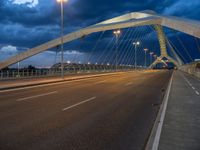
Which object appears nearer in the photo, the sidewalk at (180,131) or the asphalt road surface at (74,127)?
the sidewalk at (180,131)

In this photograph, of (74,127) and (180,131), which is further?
(74,127)

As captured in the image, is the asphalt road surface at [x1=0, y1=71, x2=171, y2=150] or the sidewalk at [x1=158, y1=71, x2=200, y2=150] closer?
the sidewalk at [x1=158, y1=71, x2=200, y2=150]

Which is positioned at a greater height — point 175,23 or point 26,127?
point 175,23

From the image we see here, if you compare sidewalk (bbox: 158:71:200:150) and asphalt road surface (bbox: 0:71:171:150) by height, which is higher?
sidewalk (bbox: 158:71:200:150)

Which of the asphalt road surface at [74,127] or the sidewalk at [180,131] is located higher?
the sidewalk at [180,131]

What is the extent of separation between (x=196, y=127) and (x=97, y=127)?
2.83 m

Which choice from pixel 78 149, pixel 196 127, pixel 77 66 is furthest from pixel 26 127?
pixel 77 66

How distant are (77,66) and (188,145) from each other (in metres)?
63.8

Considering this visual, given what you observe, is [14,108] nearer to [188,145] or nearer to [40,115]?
[40,115]

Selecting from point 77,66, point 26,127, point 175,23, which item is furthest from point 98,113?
point 77,66

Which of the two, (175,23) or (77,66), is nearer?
(175,23)

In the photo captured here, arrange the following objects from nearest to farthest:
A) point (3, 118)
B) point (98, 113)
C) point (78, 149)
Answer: point (78, 149) < point (3, 118) < point (98, 113)

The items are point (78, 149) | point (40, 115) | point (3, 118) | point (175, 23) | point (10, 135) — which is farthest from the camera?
point (175, 23)

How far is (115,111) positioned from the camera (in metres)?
10.2
